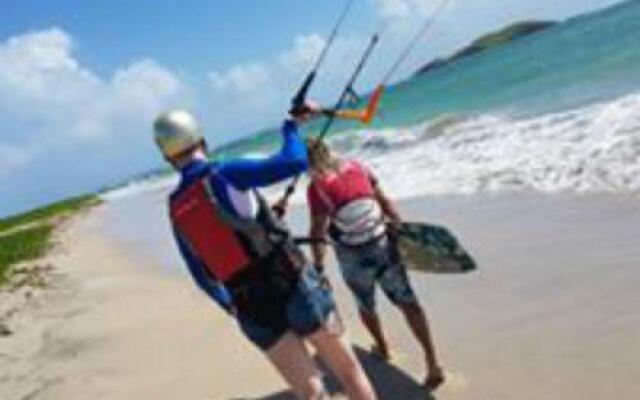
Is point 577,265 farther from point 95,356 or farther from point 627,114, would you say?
A: point 627,114

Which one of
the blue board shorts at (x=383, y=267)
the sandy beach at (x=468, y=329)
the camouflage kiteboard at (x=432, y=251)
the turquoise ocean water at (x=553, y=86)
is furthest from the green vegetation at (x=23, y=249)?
the blue board shorts at (x=383, y=267)

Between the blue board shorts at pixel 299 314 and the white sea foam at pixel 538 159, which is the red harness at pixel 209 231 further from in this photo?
the white sea foam at pixel 538 159

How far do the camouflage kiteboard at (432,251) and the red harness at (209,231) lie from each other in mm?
2289

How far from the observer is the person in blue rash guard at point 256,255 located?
4934mm

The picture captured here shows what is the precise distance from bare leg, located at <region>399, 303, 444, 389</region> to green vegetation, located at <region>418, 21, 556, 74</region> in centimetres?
12328

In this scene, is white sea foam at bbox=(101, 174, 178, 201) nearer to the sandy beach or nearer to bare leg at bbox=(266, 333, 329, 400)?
the sandy beach

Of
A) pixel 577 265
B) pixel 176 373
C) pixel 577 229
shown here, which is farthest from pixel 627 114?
pixel 176 373

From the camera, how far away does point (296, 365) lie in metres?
5.29

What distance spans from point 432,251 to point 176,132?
2.79 m

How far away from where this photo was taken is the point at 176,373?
9.16 meters

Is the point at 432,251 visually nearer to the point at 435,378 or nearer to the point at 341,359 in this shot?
→ the point at 435,378

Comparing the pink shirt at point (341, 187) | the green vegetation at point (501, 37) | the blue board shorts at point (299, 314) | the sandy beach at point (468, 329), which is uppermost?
the pink shirt at point (341, 187)

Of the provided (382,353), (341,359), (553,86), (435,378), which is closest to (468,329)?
(382,353)

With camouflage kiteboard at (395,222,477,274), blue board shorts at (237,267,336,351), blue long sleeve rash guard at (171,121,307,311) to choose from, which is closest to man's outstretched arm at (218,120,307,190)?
blue long sleeve rash guard at (171,121,307,311)
